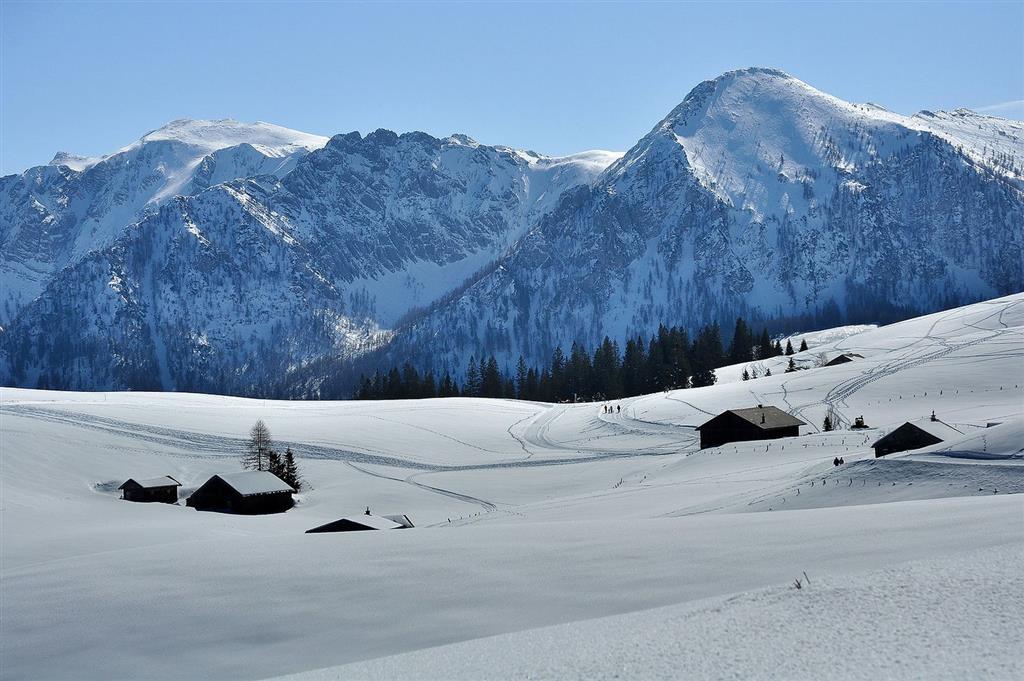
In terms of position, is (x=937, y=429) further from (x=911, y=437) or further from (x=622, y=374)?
(x=622, y=374)

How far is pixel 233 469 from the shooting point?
6950 cm

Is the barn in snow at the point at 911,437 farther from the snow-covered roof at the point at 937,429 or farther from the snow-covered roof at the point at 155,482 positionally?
the snow-covered roof at the point at 155,482

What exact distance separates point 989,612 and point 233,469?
65.7m

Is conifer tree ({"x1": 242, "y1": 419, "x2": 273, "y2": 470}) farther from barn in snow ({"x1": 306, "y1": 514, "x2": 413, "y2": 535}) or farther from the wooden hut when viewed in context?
the wooden hut

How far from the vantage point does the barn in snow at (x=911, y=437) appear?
1768 inches

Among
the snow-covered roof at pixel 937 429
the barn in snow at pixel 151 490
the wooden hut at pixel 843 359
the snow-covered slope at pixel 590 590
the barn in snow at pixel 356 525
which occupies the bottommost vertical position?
the barn in snow at pixel 356 525

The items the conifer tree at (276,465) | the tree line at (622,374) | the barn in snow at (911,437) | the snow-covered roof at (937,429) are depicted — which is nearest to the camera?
the barn in snow at (911,437)

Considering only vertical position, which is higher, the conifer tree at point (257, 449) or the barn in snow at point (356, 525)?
the conifer tree at point (257, 449)

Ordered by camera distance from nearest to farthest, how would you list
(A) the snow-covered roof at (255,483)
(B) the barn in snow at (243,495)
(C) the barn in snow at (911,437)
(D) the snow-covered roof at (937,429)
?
(C) the barn in snow at (911,437) < (D) the snow-covered roof at (937,429) < (B) the barn in snow at (243,495) < (A) the snow-covered roof at (255,483)

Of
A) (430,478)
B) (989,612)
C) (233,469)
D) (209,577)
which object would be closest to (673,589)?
(989,612)

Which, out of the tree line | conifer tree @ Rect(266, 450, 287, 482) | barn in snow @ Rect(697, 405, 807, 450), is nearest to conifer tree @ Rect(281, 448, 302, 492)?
conifer tree @ Rect(266, 450, 287, 482)

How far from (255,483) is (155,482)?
7981mm

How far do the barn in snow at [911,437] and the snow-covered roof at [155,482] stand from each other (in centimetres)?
4472

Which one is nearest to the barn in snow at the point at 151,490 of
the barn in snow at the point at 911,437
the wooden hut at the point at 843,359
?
the barn in snow at the point at 911,437
